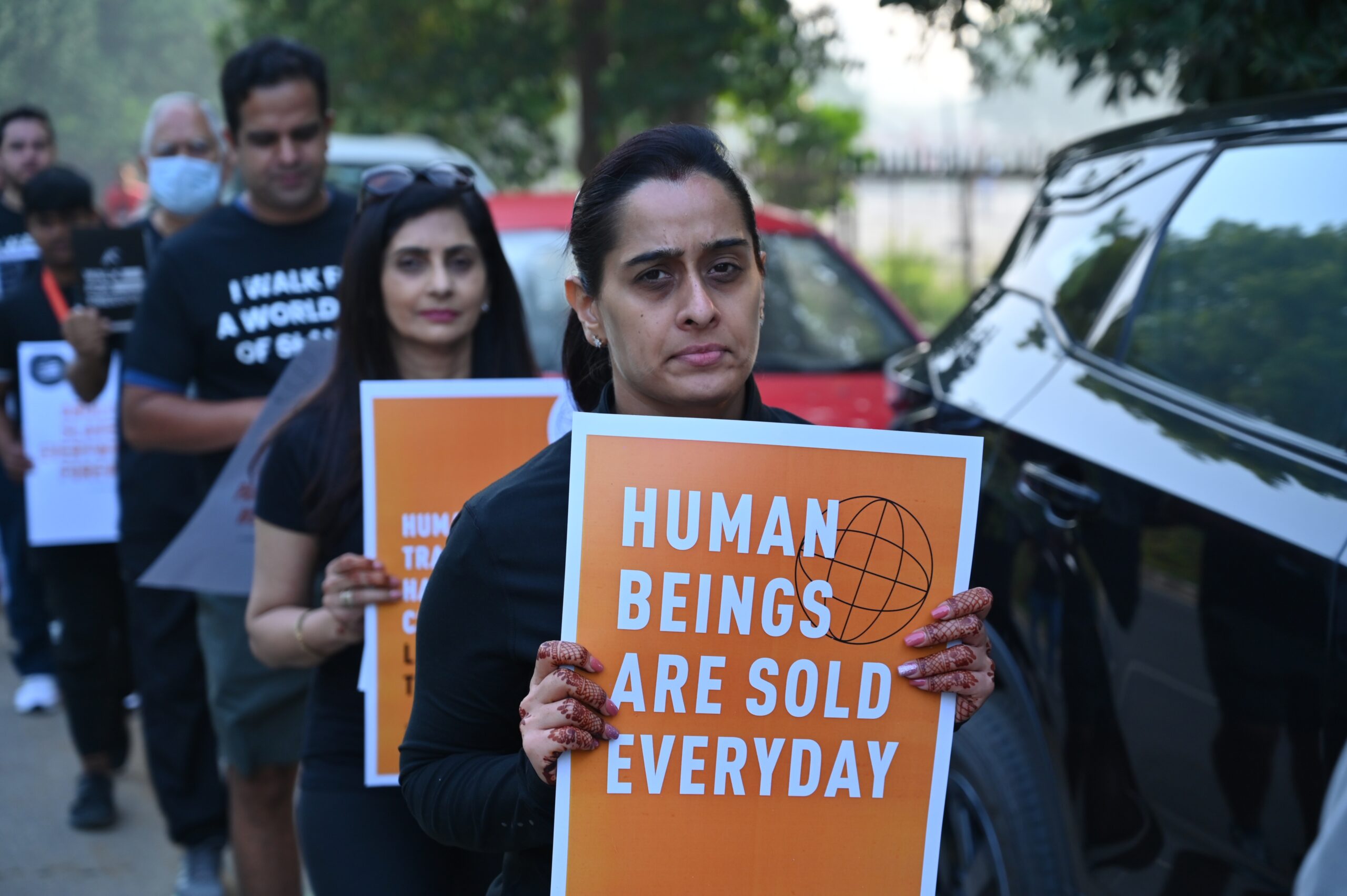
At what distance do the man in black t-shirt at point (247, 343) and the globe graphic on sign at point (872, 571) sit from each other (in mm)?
2138

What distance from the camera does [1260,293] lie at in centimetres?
279

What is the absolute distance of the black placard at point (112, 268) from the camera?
4.41m

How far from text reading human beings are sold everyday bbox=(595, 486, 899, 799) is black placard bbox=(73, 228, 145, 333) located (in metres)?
3.19

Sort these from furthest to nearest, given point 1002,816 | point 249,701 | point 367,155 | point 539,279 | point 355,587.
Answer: point 367,155 < point 539,279 < point 249,701 < point 1002,816 < point 355,587

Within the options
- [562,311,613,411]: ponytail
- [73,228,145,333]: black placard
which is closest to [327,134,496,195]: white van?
[73,228,145,333]: black placard

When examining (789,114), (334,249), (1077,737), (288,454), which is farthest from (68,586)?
(789,114)

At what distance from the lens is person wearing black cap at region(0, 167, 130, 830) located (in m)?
5.05

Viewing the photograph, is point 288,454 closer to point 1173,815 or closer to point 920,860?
point 920,860

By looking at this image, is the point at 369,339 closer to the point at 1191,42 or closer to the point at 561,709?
the point at 561,709

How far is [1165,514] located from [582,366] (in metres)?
1.14

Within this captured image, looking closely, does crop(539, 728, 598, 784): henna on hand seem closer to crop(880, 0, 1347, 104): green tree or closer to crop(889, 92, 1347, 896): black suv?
crop(889, 92, 1347, 896): black suv

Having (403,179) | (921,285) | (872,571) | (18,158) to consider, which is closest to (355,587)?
(403,179)

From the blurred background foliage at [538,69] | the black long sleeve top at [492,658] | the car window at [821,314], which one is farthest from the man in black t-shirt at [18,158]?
the black long sleeve top at [492,658]

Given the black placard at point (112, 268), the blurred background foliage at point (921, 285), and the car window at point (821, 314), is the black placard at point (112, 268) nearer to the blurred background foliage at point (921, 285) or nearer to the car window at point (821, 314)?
the car window at point (821, 314)
